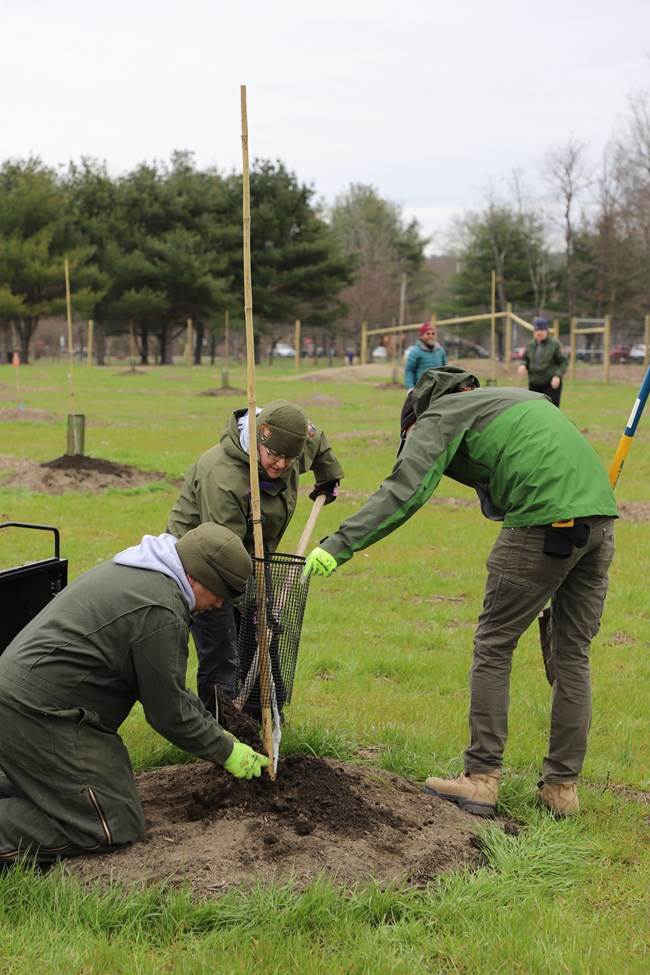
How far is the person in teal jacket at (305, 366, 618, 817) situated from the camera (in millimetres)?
4270

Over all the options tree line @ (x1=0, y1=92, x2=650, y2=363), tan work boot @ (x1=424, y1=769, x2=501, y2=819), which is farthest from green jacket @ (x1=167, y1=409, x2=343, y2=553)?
tree line @ (x1=0, y1=92, x2=650, y2=363)

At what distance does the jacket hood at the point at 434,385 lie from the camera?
180 inches

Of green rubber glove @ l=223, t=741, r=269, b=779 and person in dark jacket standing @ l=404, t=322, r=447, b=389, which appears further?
person in dark jacket standing @ l=404, t=322, r=447, b=389

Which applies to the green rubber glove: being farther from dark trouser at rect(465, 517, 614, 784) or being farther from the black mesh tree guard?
dark trouser at rect(465, 517, 614, 784)

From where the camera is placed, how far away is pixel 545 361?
53.6 feet

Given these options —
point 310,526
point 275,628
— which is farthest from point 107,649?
point 310,526

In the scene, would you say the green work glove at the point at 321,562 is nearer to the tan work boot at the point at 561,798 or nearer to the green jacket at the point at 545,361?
the tan work boot at the point at 561,798

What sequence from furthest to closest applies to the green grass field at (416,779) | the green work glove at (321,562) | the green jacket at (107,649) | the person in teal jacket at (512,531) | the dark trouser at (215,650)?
the dark trouser at (215,650)
the person in teal jacket at (512,531)
the green work glove at (321,562)
the green jacket at (107,649)
the green grass field at (416,779)

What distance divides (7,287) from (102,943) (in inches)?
1768

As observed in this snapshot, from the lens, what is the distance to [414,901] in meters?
3.67

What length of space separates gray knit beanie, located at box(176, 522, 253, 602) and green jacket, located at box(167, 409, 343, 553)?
40.1 inches

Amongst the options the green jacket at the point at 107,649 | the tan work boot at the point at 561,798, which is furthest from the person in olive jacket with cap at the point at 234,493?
the tan work boot at the point at 561,798

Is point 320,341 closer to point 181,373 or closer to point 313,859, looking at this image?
point 181,373

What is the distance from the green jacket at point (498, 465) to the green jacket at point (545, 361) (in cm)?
1218
